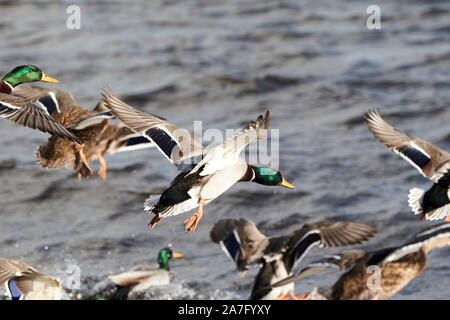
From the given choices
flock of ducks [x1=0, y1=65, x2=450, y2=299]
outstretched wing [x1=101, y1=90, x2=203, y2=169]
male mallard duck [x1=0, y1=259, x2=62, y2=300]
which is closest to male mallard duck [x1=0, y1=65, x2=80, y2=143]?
flock of ducks [x1=0, y1=65, x2=450, y2=299]

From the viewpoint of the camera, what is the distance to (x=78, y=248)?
8055 mm

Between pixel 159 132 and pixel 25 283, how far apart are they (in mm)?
1550

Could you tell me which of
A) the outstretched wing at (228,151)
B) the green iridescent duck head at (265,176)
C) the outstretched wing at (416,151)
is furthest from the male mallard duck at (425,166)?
the outstretched wing at (228,151)

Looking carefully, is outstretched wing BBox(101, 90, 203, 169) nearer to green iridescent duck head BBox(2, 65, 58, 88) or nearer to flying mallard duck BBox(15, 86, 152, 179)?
flying mallard duck BBox(15, 86, 152, 179)

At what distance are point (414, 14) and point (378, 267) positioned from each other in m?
9.59

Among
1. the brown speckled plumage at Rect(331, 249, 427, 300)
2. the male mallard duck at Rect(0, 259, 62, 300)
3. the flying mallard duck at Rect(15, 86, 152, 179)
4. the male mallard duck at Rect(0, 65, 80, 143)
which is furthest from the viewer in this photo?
the flying mallard duck at Rect(15, 86, 152, 179)

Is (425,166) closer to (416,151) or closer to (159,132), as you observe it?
(416,151)

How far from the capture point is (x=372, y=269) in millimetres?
6281

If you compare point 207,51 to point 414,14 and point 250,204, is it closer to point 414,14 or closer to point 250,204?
point 414,14

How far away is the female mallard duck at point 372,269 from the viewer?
20.6 feet

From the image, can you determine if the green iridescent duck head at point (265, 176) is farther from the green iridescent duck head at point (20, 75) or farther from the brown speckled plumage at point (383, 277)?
the green iridescent duck head at point (20, 75)

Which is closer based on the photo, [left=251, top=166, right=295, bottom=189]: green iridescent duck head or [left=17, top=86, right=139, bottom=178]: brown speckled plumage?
[left=251, top=166, right=295, bottom=189]: green iridescent duck head

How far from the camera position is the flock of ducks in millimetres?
5254

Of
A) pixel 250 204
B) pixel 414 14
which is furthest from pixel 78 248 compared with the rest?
pixel 414 14
